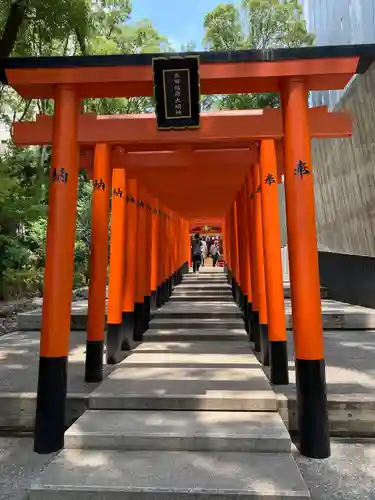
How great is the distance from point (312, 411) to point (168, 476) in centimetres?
138

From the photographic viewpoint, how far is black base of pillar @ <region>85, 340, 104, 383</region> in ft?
15.7

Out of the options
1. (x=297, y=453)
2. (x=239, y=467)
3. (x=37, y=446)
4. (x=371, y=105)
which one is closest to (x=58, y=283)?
(x=37, y=446)

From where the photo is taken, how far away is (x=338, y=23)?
46.2 ft

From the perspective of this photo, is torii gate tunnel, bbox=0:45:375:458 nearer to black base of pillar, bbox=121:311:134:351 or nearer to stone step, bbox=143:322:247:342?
black base of pillar, bbox=121:311:134:351

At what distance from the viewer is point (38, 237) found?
1450 cm

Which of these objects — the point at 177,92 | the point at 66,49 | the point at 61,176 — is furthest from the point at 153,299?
the point at 66,49

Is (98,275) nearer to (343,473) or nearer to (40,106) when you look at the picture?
(343,473)

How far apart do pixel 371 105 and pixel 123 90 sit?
246 inches

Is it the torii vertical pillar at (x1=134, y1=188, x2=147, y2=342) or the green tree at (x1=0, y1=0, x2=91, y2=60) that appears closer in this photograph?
the green tree at (x1=0, y1=0, x2=91, y2=60)

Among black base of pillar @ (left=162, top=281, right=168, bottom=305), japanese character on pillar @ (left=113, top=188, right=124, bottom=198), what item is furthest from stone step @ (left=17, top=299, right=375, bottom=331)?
japanese character on pillar @ (left=113, top=188, right=124, bottom=198)

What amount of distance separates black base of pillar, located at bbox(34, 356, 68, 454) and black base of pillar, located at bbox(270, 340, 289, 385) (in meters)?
2.37

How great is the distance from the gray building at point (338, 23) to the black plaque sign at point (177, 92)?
8.99 metres

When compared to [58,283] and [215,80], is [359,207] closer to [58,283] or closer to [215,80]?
[215,80]

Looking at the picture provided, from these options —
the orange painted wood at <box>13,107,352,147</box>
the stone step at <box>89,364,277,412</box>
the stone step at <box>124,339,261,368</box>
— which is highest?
the orange painted wood at <box>13,107,352,147</box>
